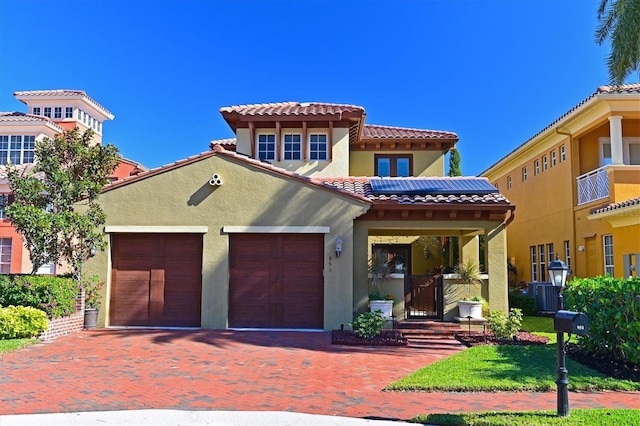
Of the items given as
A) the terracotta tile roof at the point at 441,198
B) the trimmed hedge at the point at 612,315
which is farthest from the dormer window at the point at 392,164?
the trimmed hedge at the point at 612,315

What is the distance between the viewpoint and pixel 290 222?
1423cm

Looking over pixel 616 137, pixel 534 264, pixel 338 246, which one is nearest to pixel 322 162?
pixel 338 246

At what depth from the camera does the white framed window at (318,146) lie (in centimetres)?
1866

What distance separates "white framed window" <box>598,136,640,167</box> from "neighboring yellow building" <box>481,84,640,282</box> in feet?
0.12

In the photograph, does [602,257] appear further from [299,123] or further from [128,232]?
[128,232]

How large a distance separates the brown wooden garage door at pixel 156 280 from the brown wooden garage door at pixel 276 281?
1138 mm

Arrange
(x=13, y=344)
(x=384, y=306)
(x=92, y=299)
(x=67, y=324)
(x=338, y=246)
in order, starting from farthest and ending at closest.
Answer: (x=92, y=299) → (x=338, y=246) → (x=384, y=306) → (x=67, y=324) → (x=13, y=344)

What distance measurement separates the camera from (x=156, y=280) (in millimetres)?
14375

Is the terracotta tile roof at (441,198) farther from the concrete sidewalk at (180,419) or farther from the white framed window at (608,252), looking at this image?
the concrete sidewalk at (180,419)

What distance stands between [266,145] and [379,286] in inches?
290

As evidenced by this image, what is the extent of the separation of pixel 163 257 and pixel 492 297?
9363mm

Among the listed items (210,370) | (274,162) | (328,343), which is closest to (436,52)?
(274,162)

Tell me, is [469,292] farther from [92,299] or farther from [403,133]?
[92,299]

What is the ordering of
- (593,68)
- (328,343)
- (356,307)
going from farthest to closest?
(593,68) → (356,307) → (328,343)
